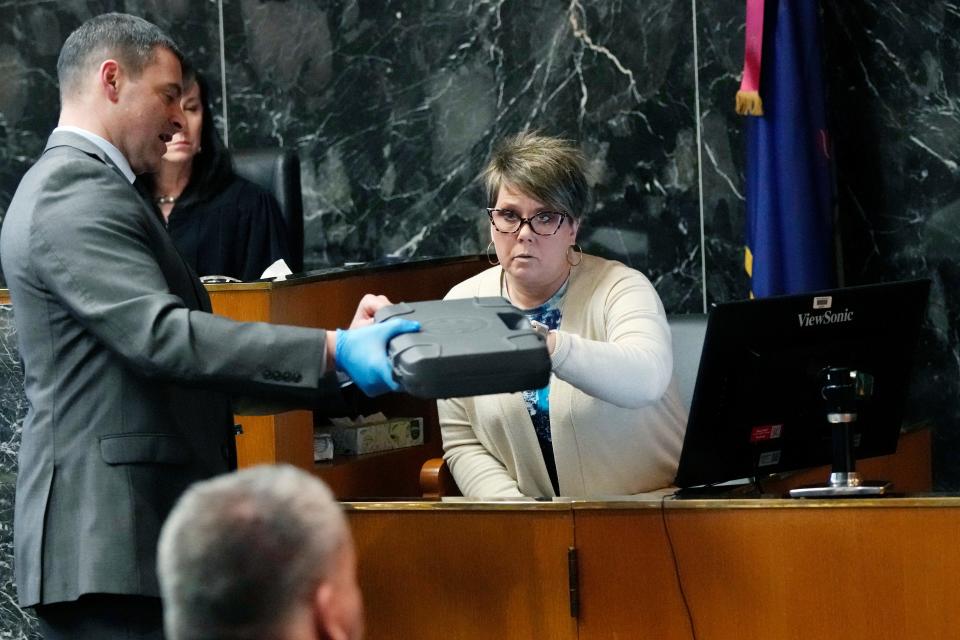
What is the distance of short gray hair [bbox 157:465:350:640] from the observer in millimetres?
1213

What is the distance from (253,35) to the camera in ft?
16.4

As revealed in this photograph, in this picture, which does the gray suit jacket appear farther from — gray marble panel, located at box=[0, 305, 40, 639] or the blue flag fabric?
the blue flag fabric

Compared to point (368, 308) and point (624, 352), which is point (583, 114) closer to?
point (624, 352)

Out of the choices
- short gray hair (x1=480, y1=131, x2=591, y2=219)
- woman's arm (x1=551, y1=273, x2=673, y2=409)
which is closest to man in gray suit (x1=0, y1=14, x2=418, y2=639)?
woman's arm (x1=551, y1=273, x2=673, y2=409)

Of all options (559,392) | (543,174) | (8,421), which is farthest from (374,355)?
(8,421)

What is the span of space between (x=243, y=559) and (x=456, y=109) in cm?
365

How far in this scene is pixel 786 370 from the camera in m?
2.56

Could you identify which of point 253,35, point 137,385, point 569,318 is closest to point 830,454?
point 569,318

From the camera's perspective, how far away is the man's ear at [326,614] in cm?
124

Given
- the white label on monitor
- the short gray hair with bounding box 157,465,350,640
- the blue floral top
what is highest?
the blue floral top

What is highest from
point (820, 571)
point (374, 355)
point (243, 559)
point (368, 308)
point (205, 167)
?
point (205, 167)

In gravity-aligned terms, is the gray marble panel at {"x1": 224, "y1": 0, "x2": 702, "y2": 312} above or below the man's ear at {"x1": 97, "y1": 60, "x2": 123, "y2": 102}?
above

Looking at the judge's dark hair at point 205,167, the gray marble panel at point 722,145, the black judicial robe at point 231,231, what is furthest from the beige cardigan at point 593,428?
the gray marble panel at point 722,145

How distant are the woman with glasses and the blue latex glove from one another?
2.76ft
